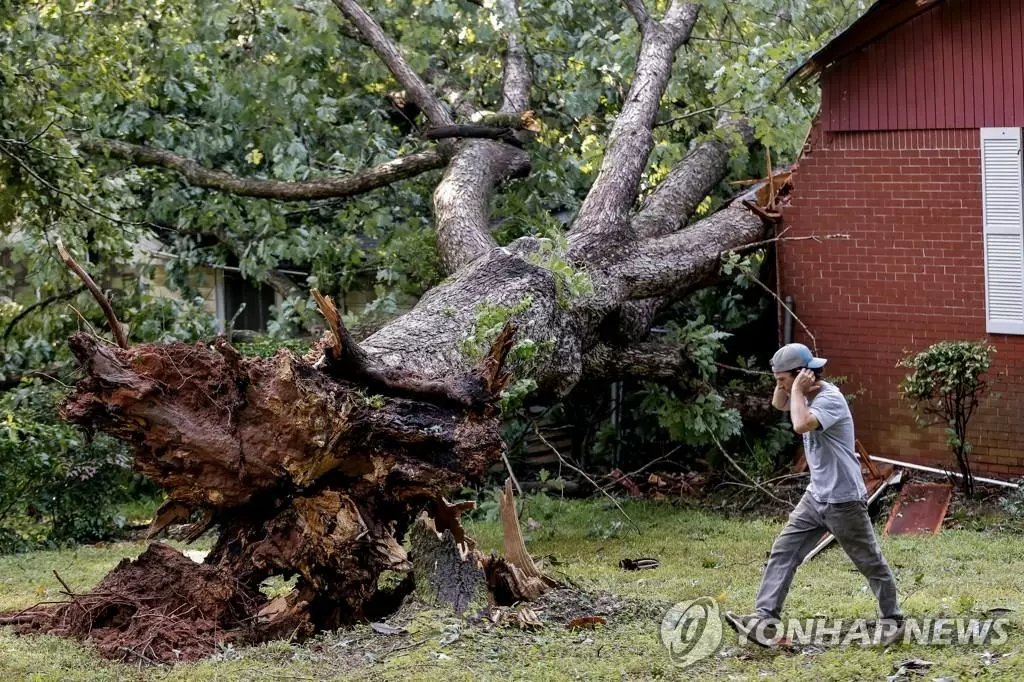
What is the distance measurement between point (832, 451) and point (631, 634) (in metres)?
1.33

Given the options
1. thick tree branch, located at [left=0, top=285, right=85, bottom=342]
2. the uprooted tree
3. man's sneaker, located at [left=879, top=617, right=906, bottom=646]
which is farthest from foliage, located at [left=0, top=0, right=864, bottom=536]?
man's sneaker, located at [left=879, top=617, right=906, bottom=646]

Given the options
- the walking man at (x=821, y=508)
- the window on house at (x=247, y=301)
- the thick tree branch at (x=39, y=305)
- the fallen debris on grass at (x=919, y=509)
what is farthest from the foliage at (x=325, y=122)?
the walking man at (x=821, y=508)

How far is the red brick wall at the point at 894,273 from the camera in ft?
35.5

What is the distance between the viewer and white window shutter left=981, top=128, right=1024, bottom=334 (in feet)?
34.8

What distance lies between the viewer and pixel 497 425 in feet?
23.2

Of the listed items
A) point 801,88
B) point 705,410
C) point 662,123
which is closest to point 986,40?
point 801,88

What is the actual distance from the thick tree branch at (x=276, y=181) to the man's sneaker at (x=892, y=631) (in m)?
6.40

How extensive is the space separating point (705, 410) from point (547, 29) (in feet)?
13.8

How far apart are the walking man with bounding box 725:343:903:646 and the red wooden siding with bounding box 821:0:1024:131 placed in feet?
17.7

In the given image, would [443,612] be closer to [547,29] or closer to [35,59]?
[35,59]

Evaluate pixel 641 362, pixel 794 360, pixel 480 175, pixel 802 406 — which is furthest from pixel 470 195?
pixel 802 406

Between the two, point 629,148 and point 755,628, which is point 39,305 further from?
point 755,628

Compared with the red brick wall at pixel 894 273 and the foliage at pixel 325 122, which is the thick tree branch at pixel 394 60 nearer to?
the foliage at pixel 325 122
